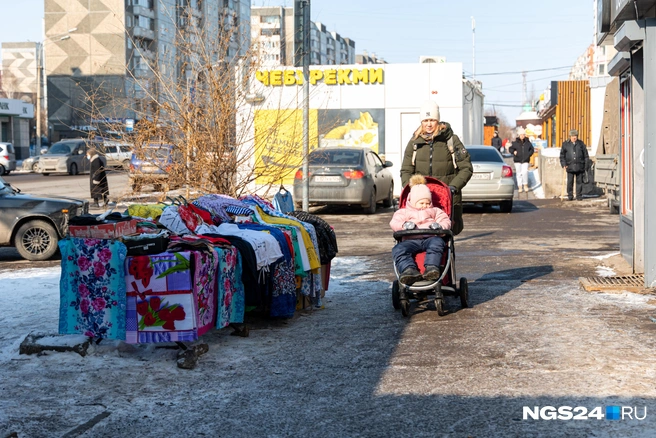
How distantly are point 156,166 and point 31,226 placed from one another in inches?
99.5

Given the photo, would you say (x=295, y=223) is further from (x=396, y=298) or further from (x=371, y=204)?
(x=371, y=204)

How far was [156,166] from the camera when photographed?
1306 cm

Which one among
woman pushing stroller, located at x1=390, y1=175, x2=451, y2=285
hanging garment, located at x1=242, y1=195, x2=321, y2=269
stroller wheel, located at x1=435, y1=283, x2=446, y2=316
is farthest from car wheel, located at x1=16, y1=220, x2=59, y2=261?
stroller wheel, located at x1=435, y1=283, x2=446, y2=316

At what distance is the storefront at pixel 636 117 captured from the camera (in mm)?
9195

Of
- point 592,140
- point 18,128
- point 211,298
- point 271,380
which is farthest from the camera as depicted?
point 18,128

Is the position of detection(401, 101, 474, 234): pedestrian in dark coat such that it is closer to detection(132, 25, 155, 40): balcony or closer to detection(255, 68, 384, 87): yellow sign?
detection(255, 68, 384, 87): yellow sign

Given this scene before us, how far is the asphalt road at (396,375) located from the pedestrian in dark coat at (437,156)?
1.26 meters

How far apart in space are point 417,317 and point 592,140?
27815 millimetres

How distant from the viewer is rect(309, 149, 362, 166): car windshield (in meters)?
21.2

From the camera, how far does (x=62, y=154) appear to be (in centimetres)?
4747

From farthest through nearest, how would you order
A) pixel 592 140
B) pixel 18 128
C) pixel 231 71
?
pixel 18 128
pixel 592 140
pixel 231 71

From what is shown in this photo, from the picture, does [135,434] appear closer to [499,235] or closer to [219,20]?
[219,20]

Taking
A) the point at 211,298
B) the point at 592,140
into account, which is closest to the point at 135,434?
the point at 211,298

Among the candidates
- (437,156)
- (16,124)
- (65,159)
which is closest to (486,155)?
(437,156)
